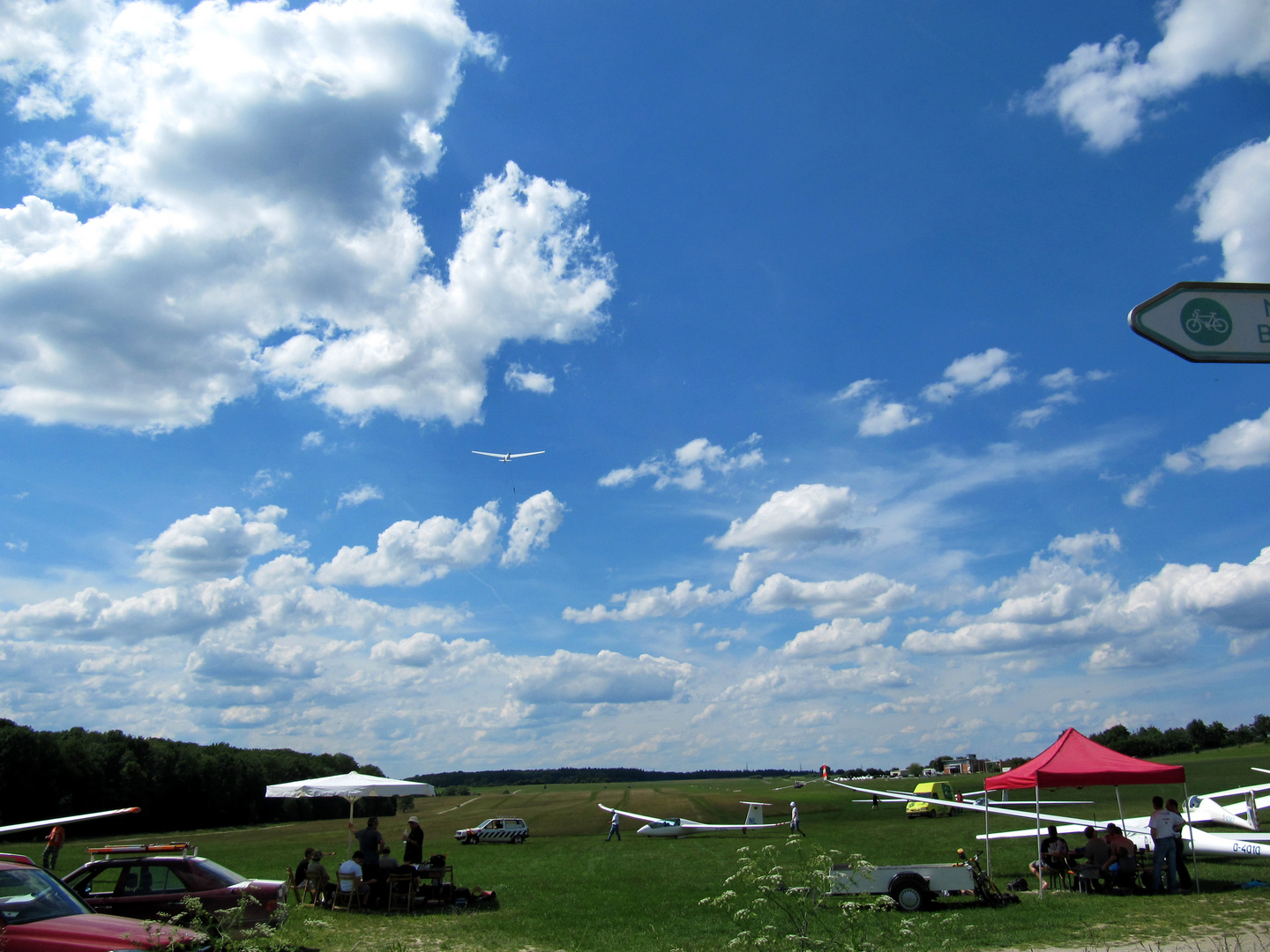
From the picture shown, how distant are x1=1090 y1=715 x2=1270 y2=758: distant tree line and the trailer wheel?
13486cm

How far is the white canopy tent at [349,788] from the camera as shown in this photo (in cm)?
1845

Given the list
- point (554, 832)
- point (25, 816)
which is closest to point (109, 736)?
point (25, 816)

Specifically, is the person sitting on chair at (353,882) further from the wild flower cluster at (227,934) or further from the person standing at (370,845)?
the wild flower cluster at (227,934)

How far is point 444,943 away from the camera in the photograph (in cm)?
1254

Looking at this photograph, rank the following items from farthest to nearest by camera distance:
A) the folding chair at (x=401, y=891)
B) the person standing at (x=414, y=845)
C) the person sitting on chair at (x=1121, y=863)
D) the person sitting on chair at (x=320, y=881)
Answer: the person standing at (x=414, y=845), the person sitting on chair at (x=320, y=881), the person sitting on chair at (x=1121, y=863), the folding chair at (x=401, y=891)

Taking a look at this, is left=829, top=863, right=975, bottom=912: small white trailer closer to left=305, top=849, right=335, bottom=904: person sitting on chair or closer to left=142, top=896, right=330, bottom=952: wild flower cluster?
left=305, top=849, right=335, bottom=904: person sitting on chair

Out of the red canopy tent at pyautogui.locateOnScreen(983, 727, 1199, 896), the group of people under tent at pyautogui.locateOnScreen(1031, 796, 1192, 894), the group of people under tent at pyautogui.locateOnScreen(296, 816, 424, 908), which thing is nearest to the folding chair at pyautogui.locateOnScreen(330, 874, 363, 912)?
the group of people under tent at pyautogui.locateOnScreen(296, 816, 424, 908)

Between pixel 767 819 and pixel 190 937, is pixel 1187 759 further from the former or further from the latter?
pixel 190 937

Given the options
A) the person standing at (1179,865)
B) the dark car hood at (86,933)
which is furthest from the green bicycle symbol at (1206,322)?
the person standing at (1179,865)

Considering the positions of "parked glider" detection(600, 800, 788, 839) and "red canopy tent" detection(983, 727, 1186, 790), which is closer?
"red canopy tent" detection(983, 727, 1186, 790)

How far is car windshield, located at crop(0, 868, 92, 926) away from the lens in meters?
7.10

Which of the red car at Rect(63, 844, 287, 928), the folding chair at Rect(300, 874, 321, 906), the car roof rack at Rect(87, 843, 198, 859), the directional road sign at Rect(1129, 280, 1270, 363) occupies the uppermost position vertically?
the directional road sign at Rect(1129, 280, 1270, 363)

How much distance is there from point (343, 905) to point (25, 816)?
244 ft

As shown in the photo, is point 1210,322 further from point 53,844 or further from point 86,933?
point 53,844
